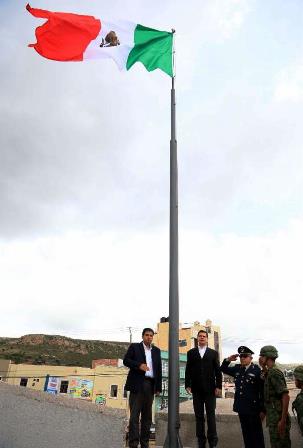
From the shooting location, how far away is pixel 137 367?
5512mm

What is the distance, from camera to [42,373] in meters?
52.1

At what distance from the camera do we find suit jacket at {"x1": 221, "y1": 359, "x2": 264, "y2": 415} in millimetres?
5133

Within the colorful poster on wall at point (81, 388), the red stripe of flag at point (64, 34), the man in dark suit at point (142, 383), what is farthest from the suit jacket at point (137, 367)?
the colorful poster on wall at point (81, 388)

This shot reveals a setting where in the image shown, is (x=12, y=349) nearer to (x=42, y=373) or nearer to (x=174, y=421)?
(x=42, y=373)

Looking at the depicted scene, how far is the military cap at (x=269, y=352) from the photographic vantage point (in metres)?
5.11

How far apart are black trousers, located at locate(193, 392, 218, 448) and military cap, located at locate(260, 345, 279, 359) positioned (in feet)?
3.34

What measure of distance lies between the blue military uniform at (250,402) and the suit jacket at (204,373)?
1.09ft

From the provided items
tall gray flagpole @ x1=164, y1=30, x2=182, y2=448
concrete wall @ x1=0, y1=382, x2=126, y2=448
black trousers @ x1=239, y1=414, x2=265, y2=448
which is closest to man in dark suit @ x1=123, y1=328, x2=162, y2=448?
tall gray flagpole @ x1=164, y1=30, x2=182, y2=448

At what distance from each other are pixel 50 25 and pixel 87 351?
106260mm

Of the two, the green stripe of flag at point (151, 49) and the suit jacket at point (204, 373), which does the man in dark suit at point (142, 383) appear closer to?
the suit jacket at point (204, 373)

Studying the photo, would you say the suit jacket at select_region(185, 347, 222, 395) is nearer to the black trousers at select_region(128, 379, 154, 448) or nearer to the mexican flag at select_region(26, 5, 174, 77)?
the black trousers at select_region(128, 379, 154, 448)

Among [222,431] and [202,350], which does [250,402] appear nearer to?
[202,350]

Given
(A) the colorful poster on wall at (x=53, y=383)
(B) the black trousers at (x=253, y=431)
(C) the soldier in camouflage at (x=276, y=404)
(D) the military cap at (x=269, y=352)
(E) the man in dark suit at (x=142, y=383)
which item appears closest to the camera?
(C) the soldier in camouflage at (x=276, y=404)

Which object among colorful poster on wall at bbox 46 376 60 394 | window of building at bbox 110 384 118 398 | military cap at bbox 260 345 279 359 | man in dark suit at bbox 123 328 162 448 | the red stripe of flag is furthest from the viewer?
colorful poster on wall at bbox 46 376 60 394
